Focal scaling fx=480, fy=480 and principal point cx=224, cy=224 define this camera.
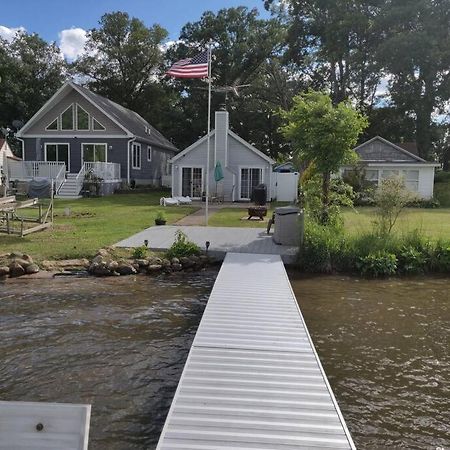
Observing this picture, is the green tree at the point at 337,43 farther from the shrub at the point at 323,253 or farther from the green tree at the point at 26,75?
the shrub at the point at 323,253

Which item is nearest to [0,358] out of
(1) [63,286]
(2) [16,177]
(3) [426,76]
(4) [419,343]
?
(1) [63,286]

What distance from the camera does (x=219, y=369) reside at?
4.59 m

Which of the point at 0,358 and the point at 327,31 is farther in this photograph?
the point at 327,31

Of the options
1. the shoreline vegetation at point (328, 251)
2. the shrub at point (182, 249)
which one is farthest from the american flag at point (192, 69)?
the shrub at point (182, 249)

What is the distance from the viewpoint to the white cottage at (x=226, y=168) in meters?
25.6

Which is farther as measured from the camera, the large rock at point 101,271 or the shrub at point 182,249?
the shrub at point 182,249

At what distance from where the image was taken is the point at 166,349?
6039 mm

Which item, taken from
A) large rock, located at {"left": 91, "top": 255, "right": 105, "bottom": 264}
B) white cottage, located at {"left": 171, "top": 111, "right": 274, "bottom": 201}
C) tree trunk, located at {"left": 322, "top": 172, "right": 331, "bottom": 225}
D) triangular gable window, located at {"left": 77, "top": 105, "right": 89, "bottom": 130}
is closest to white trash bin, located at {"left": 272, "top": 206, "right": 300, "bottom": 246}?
tree trunk, located at {"left": 322, "top": 172, "right": 331, "bottom": 225}

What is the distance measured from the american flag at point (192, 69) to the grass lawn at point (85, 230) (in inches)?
188

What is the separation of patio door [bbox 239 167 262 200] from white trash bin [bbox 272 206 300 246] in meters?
14.0

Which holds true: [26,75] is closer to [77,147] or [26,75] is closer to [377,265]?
[77,147]

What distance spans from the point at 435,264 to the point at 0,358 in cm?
906

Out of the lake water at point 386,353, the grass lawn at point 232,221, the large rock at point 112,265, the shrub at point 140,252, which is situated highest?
the grass lawn at point 232,221

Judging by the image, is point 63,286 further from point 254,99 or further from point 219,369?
point 254,99
